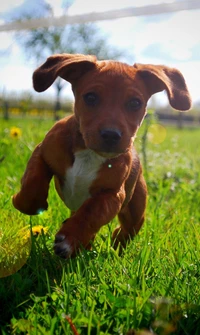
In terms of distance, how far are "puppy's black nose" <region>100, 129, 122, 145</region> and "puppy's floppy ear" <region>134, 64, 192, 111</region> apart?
53cm

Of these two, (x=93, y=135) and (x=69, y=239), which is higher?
(x=93, y=135)

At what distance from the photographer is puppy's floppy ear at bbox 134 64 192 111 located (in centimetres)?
274

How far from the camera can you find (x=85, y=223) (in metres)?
2.28

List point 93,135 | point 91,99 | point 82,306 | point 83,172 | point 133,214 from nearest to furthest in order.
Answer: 1. point 82,306
2. point 93,135
3. point 91,99
4. point 83,172
5. point 133,214

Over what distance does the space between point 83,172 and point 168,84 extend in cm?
73

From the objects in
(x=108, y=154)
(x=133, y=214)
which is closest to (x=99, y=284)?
(x=108, y=154)

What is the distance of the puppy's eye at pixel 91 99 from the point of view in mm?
2518

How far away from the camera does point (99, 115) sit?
2.46m

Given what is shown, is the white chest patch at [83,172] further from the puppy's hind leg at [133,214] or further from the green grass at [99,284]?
the puppy's hind leg at [133,214]

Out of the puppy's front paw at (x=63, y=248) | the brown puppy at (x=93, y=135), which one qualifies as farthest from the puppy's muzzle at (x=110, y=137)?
the puppy's front paw at (x=63, y=248)

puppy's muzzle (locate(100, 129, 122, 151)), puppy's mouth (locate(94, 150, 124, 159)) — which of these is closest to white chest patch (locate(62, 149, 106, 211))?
puppy's mouth (locate(94, 150, 124, 159))

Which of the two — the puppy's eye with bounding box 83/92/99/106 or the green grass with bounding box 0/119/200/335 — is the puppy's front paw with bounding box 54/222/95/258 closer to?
the green grass with bounding box 0/119/200/335

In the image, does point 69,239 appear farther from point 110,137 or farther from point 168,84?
point 168,84

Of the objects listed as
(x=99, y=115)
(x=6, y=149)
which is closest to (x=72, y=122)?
(x=99, y=115)
